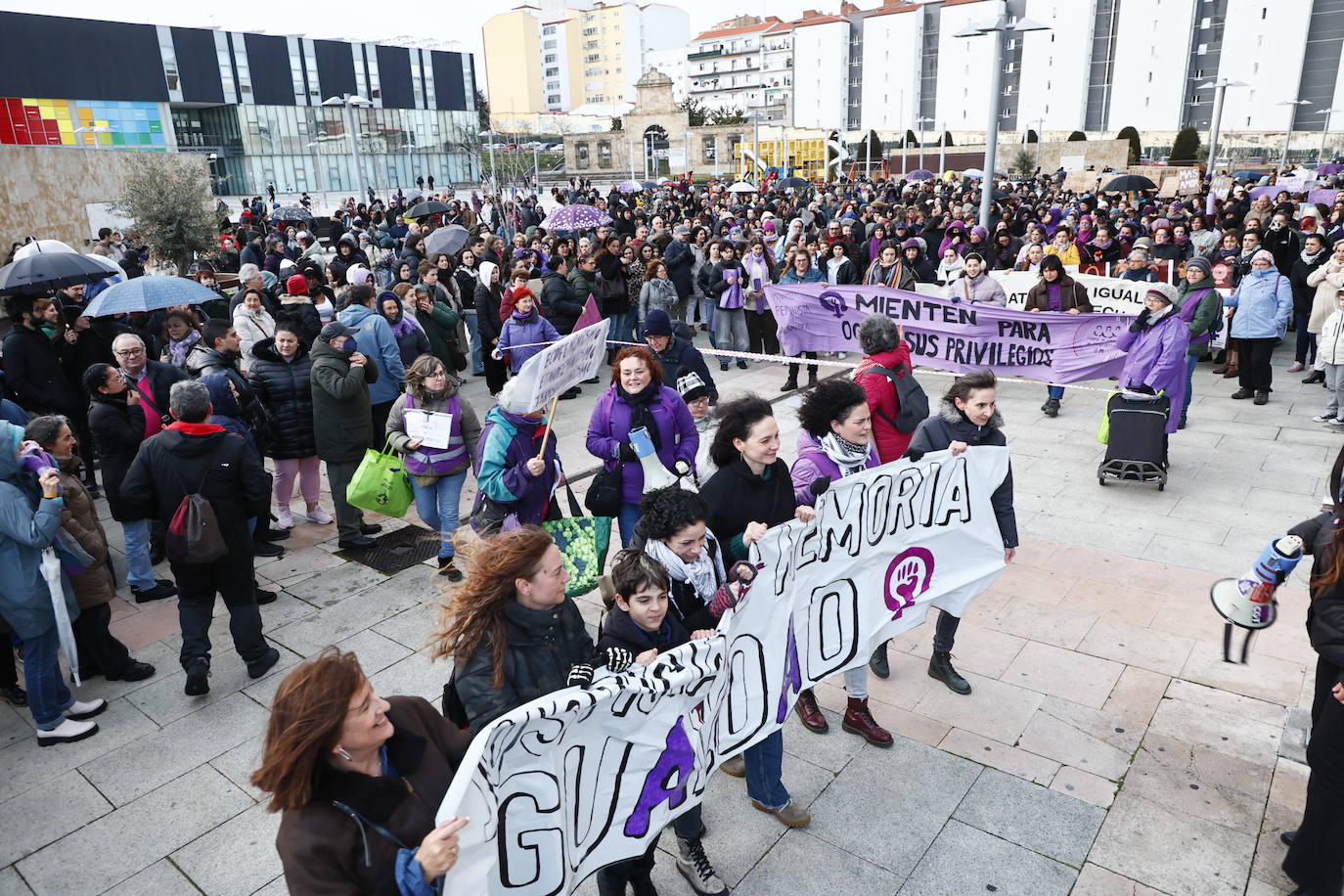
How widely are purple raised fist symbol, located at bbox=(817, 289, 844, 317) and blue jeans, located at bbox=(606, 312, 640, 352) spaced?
8.78ft

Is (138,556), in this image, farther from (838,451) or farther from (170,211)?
(170,211)

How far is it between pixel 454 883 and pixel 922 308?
9312 mm

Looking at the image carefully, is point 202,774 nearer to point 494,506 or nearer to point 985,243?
point 494,506

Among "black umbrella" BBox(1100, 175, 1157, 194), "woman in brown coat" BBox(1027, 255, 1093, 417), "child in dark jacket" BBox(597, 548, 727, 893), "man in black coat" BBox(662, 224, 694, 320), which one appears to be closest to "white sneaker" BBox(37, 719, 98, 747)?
"child in dark jacket" BBox(597, 548, 727, 893)

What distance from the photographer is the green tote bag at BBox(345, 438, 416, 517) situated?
20.5 feet

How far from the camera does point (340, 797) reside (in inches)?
88.7

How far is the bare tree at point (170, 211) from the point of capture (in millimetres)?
16391

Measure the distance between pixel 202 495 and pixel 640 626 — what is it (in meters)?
3.09

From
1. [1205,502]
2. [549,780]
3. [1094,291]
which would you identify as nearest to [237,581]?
[549,780]

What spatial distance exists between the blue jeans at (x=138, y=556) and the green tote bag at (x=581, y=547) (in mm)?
3439

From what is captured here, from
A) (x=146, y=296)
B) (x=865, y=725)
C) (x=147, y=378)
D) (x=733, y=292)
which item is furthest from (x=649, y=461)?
(x=733, y=292)

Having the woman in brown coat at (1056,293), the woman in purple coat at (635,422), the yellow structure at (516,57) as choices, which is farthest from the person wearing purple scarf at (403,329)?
the yellow structure at (516,57)

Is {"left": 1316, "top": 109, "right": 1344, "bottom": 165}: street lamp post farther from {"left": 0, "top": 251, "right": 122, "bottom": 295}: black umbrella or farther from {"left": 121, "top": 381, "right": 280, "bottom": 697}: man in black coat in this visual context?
{"left": 121, "top": 381, "right": 280, "bottom": 697}: man in black coat

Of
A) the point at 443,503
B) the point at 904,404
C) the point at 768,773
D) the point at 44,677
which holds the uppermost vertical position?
the point at 904,404
